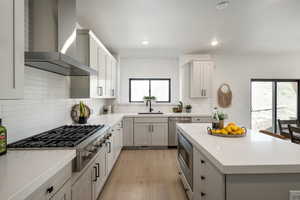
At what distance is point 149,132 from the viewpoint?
174 inches

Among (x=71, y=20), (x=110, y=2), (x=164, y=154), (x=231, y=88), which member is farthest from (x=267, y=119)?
(x=71, y=20)

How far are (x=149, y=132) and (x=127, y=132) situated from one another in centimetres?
58

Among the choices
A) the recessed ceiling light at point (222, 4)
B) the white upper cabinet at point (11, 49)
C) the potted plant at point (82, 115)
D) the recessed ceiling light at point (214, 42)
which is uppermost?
the recessed ceiling light at point (214, 42)

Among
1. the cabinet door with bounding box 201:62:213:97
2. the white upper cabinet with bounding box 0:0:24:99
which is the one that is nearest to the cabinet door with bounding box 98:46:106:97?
the white upper cabinet with bounding box 0:0:24:99

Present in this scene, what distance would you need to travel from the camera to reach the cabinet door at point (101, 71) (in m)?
3.09

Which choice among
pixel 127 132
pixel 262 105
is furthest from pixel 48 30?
pixel 262 105

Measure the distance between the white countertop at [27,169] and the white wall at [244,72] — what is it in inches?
188

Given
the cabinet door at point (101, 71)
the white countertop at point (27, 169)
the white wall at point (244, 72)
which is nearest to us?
the white countertop at point (27, 169)

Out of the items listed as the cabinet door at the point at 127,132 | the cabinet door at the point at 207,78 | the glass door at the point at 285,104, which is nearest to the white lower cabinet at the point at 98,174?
the cabinet door at the point at 127,132

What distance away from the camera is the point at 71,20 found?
6.63ft

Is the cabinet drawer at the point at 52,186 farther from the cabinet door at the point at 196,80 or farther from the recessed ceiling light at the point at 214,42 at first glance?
the cabinet door at the point at 196,80

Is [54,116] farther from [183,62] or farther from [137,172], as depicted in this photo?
[183,62]

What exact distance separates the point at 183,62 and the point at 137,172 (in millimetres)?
3300

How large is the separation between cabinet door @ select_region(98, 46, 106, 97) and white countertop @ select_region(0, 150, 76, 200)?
198cm
